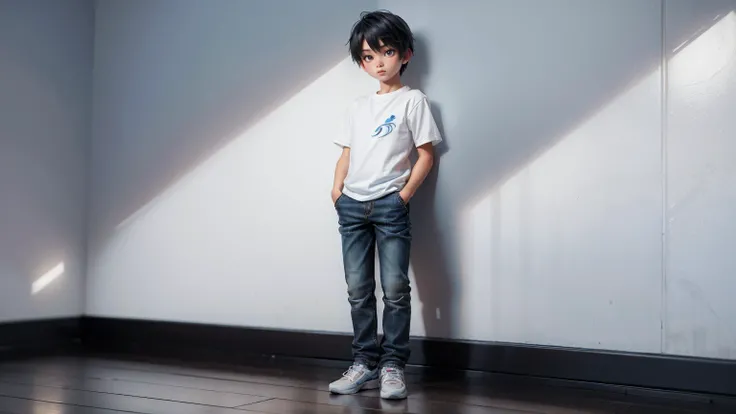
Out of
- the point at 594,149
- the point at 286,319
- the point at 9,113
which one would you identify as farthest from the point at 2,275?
the point at 594,149

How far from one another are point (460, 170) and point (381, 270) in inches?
17.0

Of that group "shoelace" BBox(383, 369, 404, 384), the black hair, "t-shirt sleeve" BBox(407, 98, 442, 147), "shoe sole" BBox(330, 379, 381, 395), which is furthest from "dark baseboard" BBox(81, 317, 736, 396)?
the black hair

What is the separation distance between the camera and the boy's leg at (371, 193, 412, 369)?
88.0 inches

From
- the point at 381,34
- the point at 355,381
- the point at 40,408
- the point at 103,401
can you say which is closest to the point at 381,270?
the point at 355,381

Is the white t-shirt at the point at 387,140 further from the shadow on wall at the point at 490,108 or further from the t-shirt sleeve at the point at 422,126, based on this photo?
the shadow on wall at the point at 490,108

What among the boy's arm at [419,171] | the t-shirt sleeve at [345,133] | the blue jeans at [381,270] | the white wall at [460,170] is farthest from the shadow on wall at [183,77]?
the blue jeans at [381,270]

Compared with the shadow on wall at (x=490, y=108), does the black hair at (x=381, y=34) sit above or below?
above

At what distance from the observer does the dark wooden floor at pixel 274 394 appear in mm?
1918

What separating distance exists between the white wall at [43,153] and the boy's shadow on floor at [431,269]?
1.56 metres

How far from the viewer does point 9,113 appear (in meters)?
2.96

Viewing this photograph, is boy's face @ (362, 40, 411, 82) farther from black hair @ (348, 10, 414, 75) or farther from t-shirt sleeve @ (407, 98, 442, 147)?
t-shirt sleeve @ (407, 98, 442, 147)

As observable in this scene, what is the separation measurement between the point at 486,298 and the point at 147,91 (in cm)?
168

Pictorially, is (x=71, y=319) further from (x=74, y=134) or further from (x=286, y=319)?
(x=286, y=319)

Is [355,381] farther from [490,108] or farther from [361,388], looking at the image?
[490,108]
